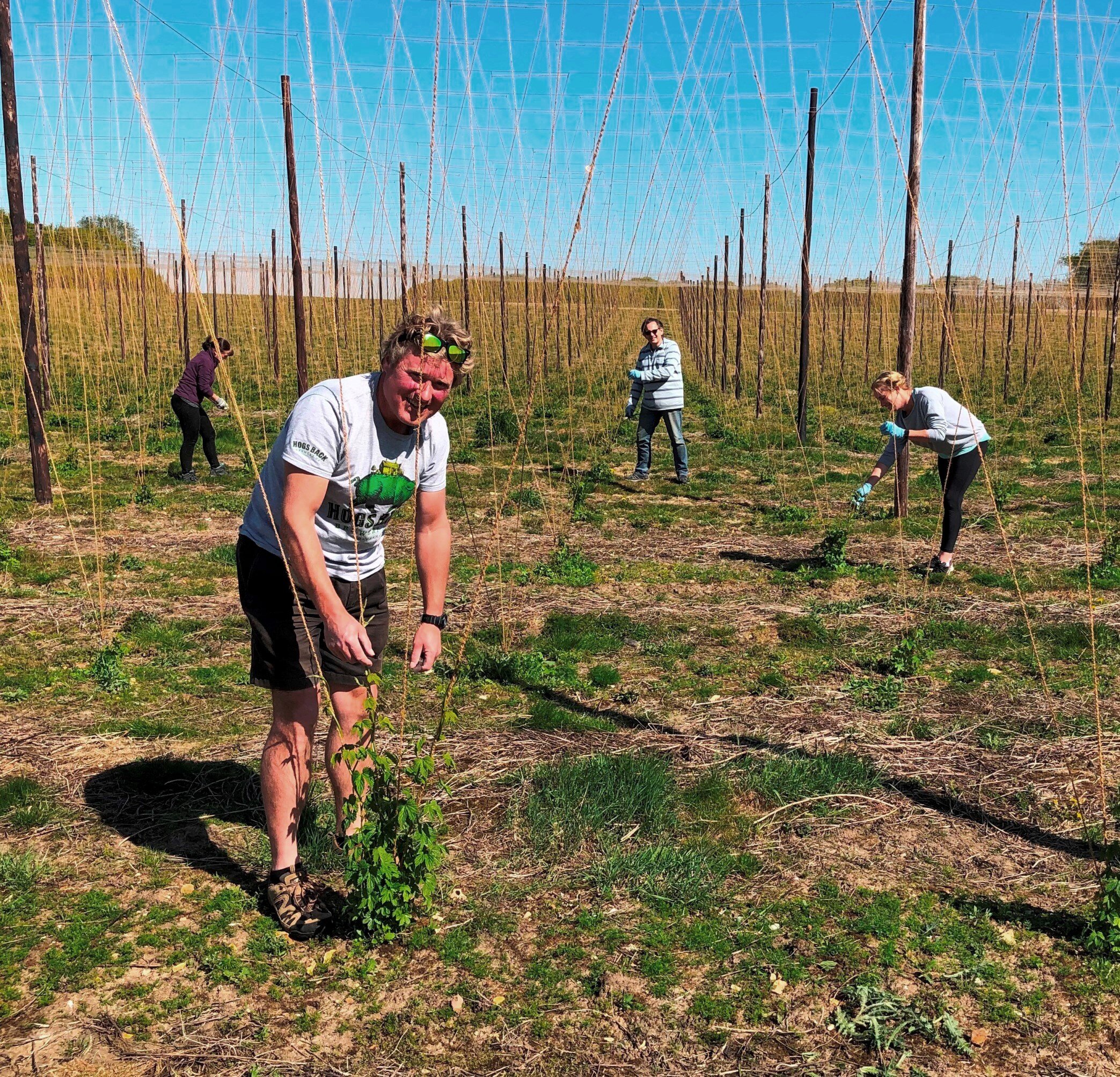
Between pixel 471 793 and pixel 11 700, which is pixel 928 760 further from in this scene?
pixel 11 700

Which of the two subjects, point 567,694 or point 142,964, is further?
point 567,694

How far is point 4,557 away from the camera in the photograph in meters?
6.23

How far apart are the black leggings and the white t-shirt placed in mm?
4199

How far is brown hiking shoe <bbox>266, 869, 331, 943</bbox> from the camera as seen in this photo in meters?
2.56

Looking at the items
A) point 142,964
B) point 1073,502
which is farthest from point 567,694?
point 1073,502

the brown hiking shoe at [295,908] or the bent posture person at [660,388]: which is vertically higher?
the bent posture person at [660,388]

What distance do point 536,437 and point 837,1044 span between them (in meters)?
9.56

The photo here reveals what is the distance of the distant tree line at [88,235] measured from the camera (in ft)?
29.0

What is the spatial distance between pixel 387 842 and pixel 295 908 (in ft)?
1.15

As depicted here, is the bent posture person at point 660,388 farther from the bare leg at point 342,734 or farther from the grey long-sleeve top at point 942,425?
the bare leg at point 342,734

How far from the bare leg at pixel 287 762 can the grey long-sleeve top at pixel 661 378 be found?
21.7ft

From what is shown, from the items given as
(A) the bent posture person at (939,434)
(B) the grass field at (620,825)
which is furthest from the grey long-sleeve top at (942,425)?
(B) the grass field at (620,825)

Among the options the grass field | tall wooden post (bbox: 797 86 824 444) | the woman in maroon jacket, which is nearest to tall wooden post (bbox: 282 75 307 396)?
the woman in maroon jacket

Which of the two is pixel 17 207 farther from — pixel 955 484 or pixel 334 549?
pixel 955 484
